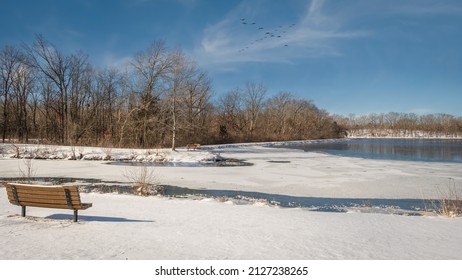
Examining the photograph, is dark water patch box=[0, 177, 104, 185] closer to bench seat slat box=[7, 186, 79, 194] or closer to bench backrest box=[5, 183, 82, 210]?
bench backrest box=[5, 183, 82, 210]

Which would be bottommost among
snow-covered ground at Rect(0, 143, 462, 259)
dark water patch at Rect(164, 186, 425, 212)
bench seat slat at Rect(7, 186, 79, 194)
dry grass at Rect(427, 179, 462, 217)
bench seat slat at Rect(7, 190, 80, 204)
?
dark water patch at Rect(164, 186, 425, 212)

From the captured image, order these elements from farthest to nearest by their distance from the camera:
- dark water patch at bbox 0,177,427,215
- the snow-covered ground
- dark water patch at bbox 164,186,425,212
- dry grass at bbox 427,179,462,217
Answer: dark water patch at bbox 164,186,425,212
dark water patch at bbox 0,177,427,215
dry grass at bbox 427,179,462,217
the snow-covered ground

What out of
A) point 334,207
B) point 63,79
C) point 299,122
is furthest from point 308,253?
point 299,122

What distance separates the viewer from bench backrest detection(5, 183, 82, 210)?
6.73 m

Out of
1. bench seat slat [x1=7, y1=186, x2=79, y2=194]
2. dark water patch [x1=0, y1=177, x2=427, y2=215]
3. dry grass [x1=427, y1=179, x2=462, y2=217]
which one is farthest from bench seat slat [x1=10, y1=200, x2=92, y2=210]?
dry grass [x1=427, y1=179, x2=462, y2=217]

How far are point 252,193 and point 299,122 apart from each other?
85703 mm

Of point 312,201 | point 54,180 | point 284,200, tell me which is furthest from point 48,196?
point 54,180

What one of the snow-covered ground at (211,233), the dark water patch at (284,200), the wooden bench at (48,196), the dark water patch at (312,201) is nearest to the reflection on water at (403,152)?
the dark water patch at (312,201)

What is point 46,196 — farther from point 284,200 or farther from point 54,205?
point 284,200

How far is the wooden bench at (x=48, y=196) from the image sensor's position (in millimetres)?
6734

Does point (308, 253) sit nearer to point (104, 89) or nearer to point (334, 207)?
point (334, 207)

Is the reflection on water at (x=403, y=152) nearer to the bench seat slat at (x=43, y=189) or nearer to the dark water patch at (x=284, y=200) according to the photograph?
the dark water patch at (x=284, y=200)

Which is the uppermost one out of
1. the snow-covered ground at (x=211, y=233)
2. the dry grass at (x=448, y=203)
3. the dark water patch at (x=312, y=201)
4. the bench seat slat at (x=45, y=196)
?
the bench seat slat at (x=45, y=196)

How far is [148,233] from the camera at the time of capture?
20.1 ft
